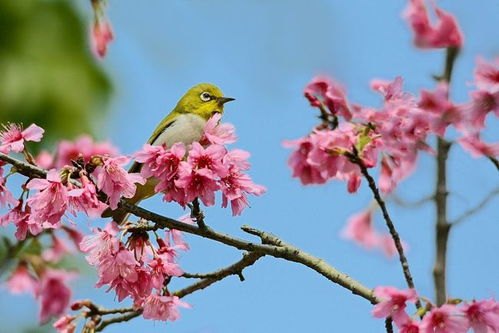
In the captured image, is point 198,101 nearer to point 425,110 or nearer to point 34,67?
point 34,67

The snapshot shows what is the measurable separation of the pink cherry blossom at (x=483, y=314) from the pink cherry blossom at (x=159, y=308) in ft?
2.78

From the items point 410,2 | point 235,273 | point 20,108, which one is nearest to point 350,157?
point 235,273

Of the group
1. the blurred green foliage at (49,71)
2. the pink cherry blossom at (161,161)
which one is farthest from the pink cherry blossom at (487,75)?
the blurred green foliage at (49,71)

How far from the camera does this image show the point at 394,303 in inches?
91.7

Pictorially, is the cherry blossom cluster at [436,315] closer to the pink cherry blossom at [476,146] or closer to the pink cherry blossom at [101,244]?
the pink cherry blossom at [476,146]

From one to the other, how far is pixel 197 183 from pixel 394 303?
602 millimetres

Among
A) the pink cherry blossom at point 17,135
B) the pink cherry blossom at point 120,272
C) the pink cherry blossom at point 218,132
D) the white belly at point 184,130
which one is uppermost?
the white belly at point 184,130

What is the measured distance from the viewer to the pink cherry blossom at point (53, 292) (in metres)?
4.24

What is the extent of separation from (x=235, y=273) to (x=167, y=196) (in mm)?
338

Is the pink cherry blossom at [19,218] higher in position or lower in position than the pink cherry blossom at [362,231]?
lower

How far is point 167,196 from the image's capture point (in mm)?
2492

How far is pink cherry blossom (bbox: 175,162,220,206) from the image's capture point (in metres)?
2.45

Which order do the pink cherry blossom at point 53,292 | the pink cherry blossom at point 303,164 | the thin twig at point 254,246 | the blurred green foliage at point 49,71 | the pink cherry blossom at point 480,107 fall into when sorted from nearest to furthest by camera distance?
the thin twig at point 254,246 → the pink cherry blossom at point 480,107 → the pink cherry blossom at point 303,164 → the pink cherry blossom at point 53,292 → the blurred green foliage at point 49,71

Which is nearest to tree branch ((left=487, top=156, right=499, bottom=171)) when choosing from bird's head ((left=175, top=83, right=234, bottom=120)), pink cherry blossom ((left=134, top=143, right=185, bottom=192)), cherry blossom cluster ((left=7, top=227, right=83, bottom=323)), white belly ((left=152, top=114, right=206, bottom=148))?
pink cherry blossom ((left=134, top=143, right=185, bottom=192))
